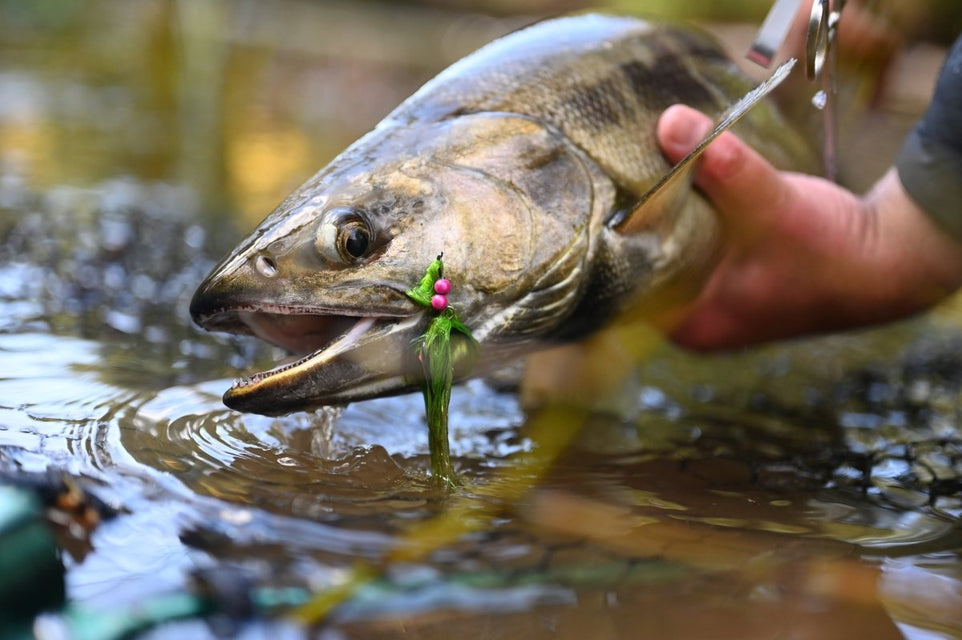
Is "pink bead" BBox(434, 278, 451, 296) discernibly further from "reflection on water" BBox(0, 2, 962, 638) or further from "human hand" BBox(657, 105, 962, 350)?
"human hand" BBox(657, 105, 962, 350)

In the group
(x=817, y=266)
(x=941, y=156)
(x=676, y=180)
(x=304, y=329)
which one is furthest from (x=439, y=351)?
(x=941, y=156)

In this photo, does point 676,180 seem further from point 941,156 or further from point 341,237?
point 941,156

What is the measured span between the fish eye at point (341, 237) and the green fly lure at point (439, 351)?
0.11 metres

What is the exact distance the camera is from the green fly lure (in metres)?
1.58

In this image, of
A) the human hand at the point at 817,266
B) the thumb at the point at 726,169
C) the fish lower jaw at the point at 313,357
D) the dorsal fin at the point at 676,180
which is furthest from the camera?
the human hand at the point at 817,266

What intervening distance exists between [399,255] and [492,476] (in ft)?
1.46

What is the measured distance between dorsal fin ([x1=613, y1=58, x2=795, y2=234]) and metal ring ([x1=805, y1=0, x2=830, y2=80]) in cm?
10

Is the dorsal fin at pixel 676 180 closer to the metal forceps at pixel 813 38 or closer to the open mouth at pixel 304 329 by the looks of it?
the metal forceps at pixel 813 38

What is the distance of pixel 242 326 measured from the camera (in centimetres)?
164

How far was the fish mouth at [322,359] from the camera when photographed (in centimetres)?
150

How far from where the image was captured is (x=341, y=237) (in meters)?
1.57

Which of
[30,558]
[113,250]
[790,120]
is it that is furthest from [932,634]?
[113,250]

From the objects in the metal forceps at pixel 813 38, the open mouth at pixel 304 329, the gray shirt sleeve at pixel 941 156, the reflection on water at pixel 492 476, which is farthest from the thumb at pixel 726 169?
the open mouth at pixel 304 329

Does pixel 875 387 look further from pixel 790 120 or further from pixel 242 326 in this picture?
pixel 242 326
